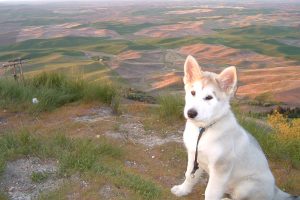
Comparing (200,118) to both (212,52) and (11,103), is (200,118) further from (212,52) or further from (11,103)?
(212,52)

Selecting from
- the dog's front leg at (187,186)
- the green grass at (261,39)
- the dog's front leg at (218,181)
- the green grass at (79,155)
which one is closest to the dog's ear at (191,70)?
the dog's front leg at (218,181)

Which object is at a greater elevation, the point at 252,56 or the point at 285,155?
the point at 285,155

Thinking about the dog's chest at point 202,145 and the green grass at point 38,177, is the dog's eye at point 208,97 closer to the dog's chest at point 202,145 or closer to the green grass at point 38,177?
the dog's chest at point 202,145

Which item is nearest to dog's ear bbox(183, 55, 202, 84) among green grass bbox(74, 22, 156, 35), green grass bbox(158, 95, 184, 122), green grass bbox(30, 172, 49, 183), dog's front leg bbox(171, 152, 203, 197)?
dog's front leg bbox(171, 152, 203, 197)

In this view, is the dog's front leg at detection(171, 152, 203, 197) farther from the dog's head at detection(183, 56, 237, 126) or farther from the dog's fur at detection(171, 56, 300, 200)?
the dog's head at detection(183, 56, 237, 126)

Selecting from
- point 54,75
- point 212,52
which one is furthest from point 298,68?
point 54,75

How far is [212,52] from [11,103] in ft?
238

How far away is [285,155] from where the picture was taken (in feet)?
22.6

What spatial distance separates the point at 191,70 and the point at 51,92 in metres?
5.01

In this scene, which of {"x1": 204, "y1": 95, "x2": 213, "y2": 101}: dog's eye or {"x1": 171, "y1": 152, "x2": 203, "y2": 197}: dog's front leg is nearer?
{"x1": 204, "y1": 95, "x2": 213, "y2": 101}: dog's eye

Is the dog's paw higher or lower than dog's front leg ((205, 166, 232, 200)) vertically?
lower

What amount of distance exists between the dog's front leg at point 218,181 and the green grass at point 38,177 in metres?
2.16

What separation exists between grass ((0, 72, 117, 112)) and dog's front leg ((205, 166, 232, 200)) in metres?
4.75

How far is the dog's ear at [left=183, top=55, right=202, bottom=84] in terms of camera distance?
4477 millimetres
